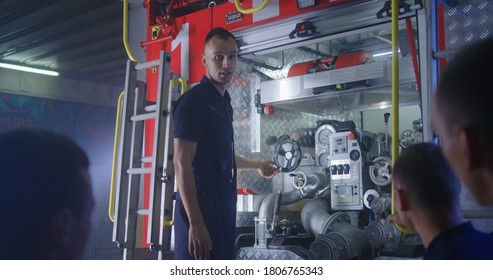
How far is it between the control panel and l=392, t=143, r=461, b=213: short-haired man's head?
254 centimetres

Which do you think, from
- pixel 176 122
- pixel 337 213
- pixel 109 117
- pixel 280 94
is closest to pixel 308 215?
pixel 337 213

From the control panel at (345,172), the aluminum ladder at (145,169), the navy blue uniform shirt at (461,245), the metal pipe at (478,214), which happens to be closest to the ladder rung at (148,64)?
the aluminum ladder at (145,169)

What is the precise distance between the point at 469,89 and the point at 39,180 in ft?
2.45

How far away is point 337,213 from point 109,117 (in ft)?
41.9

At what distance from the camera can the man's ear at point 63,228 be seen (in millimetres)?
878

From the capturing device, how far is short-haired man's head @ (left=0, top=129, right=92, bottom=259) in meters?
0.88

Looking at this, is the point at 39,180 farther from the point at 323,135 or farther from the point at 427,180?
the point at 323,135

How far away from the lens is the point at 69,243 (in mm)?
879

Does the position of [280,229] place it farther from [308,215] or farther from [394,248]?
[394,248]

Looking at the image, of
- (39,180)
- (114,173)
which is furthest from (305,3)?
(39,180)

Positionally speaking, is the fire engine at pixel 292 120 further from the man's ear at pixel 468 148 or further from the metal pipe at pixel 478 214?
the man's ear at pixel 468 148

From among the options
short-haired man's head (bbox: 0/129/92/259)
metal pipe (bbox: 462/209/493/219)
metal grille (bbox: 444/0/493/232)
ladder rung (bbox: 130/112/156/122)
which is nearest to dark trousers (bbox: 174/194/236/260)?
ladder rung (bbox: 130/112/156/122)

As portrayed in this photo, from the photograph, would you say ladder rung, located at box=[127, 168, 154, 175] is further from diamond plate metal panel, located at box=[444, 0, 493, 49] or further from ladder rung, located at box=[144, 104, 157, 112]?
diamond plate metal panel, located at box=[444, 0, 493, 49]

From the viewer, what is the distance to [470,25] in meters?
3.09
